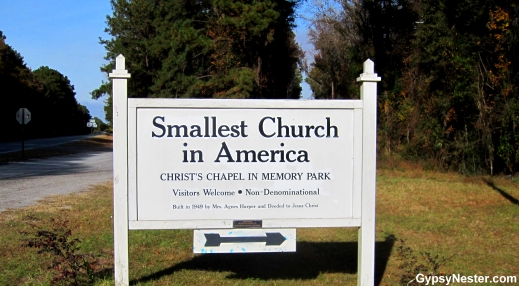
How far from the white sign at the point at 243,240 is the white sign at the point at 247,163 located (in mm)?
145

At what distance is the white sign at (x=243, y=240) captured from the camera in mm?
5344

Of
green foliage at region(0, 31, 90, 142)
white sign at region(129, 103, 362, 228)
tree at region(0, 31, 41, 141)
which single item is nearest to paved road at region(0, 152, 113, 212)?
white sign at region(129, 103, 362, 228)

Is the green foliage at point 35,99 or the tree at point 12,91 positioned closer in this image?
the tree at point 12,91

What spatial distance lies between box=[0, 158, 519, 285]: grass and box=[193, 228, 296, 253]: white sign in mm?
648

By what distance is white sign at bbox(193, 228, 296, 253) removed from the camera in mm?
5344

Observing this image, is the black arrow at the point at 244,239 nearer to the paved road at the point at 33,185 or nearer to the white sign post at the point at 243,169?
the white sign post at the point at 243,169

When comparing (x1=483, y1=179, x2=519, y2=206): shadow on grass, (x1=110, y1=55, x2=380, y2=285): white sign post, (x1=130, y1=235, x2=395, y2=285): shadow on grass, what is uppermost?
(x1=110, y1=55, x2=380, y2=285): white sign post

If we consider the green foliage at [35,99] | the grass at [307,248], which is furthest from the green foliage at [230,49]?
the green foliage at [35,99]

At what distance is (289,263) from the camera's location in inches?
269

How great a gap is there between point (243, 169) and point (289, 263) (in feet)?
6.80

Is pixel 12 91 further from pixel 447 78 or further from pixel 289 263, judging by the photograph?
pixel 289 263

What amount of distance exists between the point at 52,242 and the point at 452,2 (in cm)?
1835
